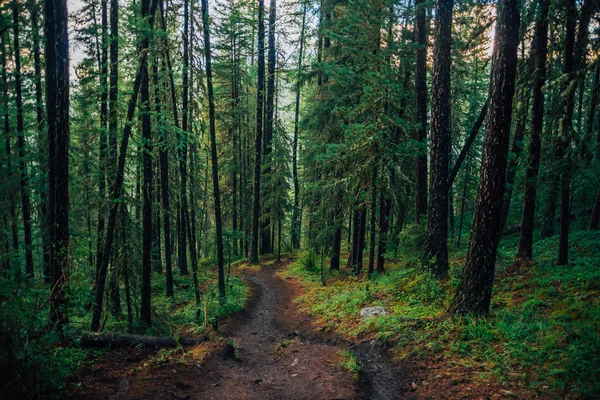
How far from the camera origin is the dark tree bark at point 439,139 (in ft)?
32.4

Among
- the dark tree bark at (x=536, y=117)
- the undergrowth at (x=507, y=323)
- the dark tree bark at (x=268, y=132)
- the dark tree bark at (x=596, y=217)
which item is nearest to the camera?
the undergrowth at (x=507, y=323)

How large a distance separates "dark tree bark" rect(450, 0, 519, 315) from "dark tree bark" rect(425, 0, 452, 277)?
2964mm

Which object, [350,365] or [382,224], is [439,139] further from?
[350,365]

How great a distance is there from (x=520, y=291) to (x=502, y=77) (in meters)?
5.64

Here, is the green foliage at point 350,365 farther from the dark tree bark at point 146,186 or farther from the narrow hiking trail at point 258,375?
the dark tree bark at point 146,186

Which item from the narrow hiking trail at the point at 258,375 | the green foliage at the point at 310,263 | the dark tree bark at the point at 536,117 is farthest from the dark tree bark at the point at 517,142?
the green foliage at the point at 310,263

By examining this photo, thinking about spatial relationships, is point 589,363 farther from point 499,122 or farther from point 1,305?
point 1,305

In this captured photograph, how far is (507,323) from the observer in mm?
7121

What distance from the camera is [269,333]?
10961 mm

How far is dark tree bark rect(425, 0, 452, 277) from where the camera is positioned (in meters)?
9.88

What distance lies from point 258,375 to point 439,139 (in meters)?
8.35

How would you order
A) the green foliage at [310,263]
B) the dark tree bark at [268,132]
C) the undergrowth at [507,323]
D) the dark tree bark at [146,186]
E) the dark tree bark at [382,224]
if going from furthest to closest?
the dark tree bark at [268,132] → the green foliage at [310,263] → the dark tree bark at [382,224] → the dark tree bark at [146,186] → the undergrowth at [507,323]

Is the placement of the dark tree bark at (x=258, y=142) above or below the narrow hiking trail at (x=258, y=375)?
above

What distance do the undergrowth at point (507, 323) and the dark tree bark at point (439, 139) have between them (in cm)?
92
